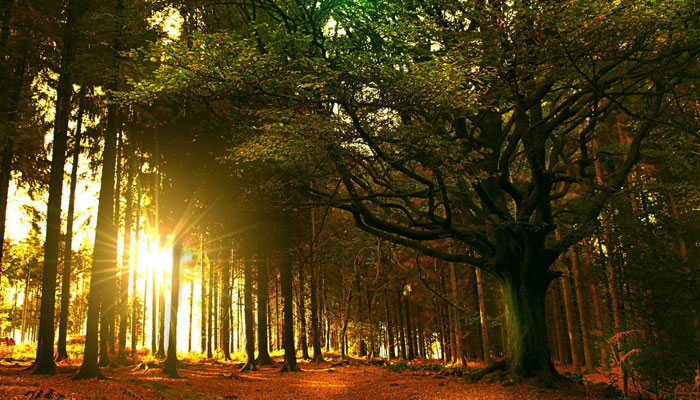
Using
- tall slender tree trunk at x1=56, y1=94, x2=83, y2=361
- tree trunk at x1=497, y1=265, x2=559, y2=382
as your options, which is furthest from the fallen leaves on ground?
tall slender tree trunk at x1=56, y1=94, x2=83, y2=361

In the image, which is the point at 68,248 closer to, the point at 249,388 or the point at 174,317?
the point at 174,317

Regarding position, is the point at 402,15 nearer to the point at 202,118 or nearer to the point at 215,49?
the point at 215,49

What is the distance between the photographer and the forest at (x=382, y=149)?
7.93m

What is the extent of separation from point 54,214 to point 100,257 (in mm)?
1857

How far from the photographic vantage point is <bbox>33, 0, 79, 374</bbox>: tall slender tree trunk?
11852mm

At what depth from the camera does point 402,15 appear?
31.0ft

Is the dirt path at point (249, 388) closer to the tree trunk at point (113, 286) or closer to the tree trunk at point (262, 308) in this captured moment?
the tree trunk at point (113, 286)

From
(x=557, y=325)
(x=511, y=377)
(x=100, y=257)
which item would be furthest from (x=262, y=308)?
(x=557, y=325)

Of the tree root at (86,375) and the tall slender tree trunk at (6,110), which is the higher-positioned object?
the tall slender tree trunk at (6,110)

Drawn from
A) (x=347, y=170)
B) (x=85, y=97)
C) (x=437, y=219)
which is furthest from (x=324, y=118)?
(x=85, y=97)

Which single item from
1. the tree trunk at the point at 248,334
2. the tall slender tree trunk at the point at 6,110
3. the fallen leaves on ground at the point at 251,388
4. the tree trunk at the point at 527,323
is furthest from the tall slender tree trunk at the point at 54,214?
the tree trunk at the point at 527,323

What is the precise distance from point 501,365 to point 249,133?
9.40 m

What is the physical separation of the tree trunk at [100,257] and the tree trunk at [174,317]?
77.9 inches

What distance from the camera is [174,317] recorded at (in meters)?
14.5
